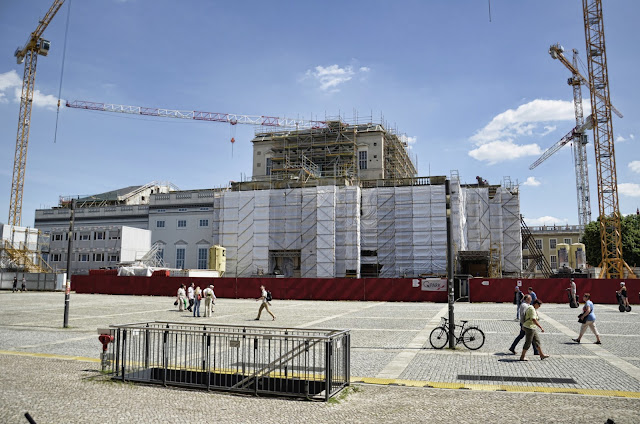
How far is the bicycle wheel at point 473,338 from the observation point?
14617mm

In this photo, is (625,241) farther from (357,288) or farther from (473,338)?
(473,338)

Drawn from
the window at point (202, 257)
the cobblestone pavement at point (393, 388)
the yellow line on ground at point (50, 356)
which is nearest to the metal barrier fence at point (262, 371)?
the cobblestone pavement at point (393, 388)

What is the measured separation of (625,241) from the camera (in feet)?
199

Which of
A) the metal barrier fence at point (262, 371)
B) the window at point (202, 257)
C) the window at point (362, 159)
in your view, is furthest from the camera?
the window at point (362, 159)

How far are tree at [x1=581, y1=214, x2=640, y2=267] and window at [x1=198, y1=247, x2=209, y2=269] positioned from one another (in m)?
50.9

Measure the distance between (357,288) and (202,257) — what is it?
28456 millimetres

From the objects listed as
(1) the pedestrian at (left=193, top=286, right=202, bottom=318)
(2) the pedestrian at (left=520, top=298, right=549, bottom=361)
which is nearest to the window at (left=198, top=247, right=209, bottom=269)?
(1) the pedestrian at (left=193, top=286, right=202, bottom=318)

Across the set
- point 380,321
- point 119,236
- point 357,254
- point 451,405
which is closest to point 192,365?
point 451,405

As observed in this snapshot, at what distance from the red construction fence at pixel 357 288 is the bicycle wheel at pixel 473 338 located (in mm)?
20710

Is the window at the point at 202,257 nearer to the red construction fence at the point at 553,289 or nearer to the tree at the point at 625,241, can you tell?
the red construction fence at the point at 553,289

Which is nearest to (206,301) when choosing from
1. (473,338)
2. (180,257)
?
(473,338)

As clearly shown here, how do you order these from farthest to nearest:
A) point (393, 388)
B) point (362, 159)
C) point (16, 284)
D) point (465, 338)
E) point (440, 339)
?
1. point (362, 159)
2. point (16, 284)
3. point (440, 339)
4. point (465, 338)
5. point (393, 388)

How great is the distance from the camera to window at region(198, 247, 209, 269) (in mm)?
60112

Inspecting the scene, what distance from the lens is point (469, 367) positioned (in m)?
11.9
